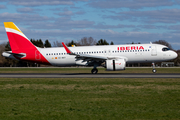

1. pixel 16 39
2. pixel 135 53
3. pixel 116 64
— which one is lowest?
pixel 116 64

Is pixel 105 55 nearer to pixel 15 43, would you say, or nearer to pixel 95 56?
pixel 95 56

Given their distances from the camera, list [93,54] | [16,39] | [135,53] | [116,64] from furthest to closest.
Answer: [16,39]
[93,54]
[135,53]
[116,64]

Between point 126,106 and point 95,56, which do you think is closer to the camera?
point 126,106

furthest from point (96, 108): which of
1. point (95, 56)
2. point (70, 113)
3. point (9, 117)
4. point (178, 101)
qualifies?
point (95, 56)

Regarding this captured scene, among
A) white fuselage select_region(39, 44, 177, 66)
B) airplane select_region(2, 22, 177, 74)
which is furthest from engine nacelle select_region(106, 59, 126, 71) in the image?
white fuselage select_region(39, 44, 177, 66)

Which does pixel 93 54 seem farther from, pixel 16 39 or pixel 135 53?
pixel 16 39

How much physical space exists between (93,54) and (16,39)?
499 inches

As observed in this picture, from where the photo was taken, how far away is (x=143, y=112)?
979 centimetres

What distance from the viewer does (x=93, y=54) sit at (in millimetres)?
35375

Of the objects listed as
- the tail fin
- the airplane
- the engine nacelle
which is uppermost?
the tail fin

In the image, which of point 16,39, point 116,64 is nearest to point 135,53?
point 116,64

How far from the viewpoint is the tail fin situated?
37.6 m

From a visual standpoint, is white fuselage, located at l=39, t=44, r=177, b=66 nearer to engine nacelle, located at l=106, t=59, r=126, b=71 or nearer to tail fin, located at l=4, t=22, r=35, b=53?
engine nacelle, located at l=106, t=59, r=126, b=71

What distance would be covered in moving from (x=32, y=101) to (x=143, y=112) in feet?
19.7
